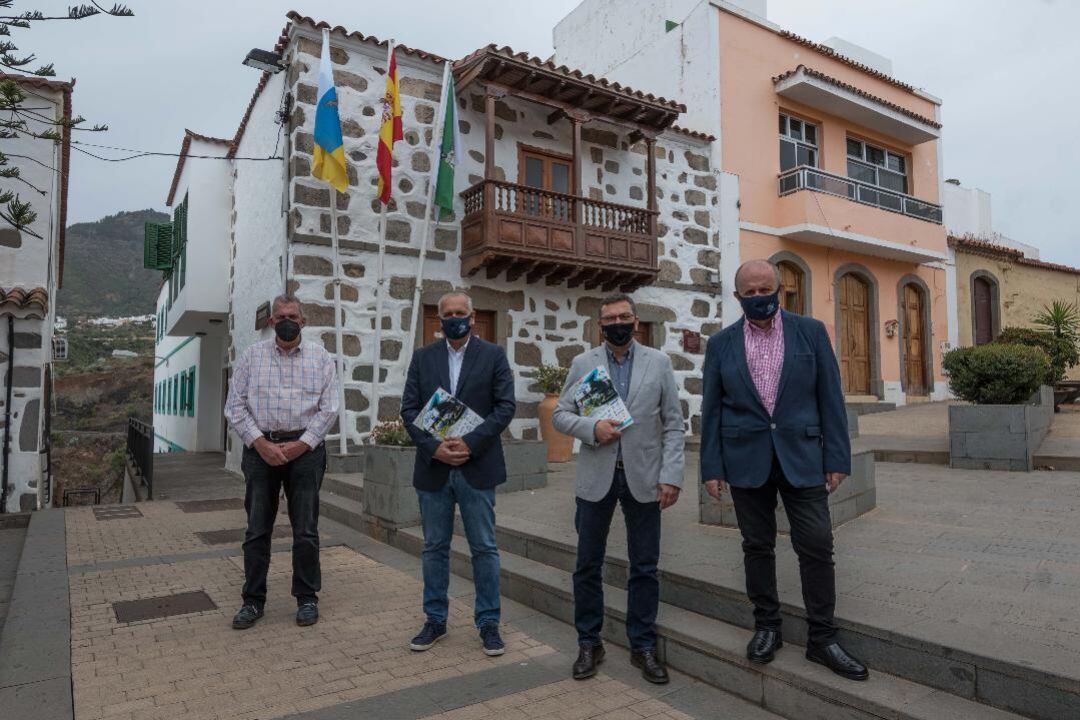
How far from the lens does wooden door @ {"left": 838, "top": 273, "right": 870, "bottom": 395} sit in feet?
46.9

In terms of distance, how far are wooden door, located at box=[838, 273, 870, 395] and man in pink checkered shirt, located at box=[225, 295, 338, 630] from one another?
12.4 metres

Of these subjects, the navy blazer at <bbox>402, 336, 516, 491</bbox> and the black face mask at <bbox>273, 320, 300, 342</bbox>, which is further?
the black face mask at <bbox>273, 320, 300, 342</bbox>

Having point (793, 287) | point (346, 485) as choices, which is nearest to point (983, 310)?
point (793, 287)

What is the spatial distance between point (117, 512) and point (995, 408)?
31.5 ft

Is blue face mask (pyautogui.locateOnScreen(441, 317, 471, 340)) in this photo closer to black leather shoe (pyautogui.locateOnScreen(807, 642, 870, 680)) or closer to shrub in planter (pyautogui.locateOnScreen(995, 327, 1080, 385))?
black leather shoe (pyautogui.locateOnScreen(807, 642, 870, 680))

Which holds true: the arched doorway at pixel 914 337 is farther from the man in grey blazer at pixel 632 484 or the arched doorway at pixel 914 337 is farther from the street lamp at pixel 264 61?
the man in grey blazer at pixel 632 484

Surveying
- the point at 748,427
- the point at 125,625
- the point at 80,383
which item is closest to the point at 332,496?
the point at 125,625

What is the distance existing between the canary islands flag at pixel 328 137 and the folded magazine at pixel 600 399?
251 inches

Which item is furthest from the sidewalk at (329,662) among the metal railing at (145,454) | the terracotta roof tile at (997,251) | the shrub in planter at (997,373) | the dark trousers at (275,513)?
the terracotta roof tile at (997,251)

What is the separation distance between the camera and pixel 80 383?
30.9m

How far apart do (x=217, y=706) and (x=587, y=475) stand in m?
1.89

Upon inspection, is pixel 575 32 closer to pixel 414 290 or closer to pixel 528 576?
pixel 414 290

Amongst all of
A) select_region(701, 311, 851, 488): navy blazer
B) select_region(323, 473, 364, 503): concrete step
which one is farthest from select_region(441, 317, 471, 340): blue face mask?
select_region(323, 473, 364, 503): concrete step

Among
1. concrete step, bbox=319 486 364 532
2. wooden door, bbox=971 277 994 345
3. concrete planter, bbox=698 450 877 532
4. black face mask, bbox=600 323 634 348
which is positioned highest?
wooden door, bbox=971 277 994 345
